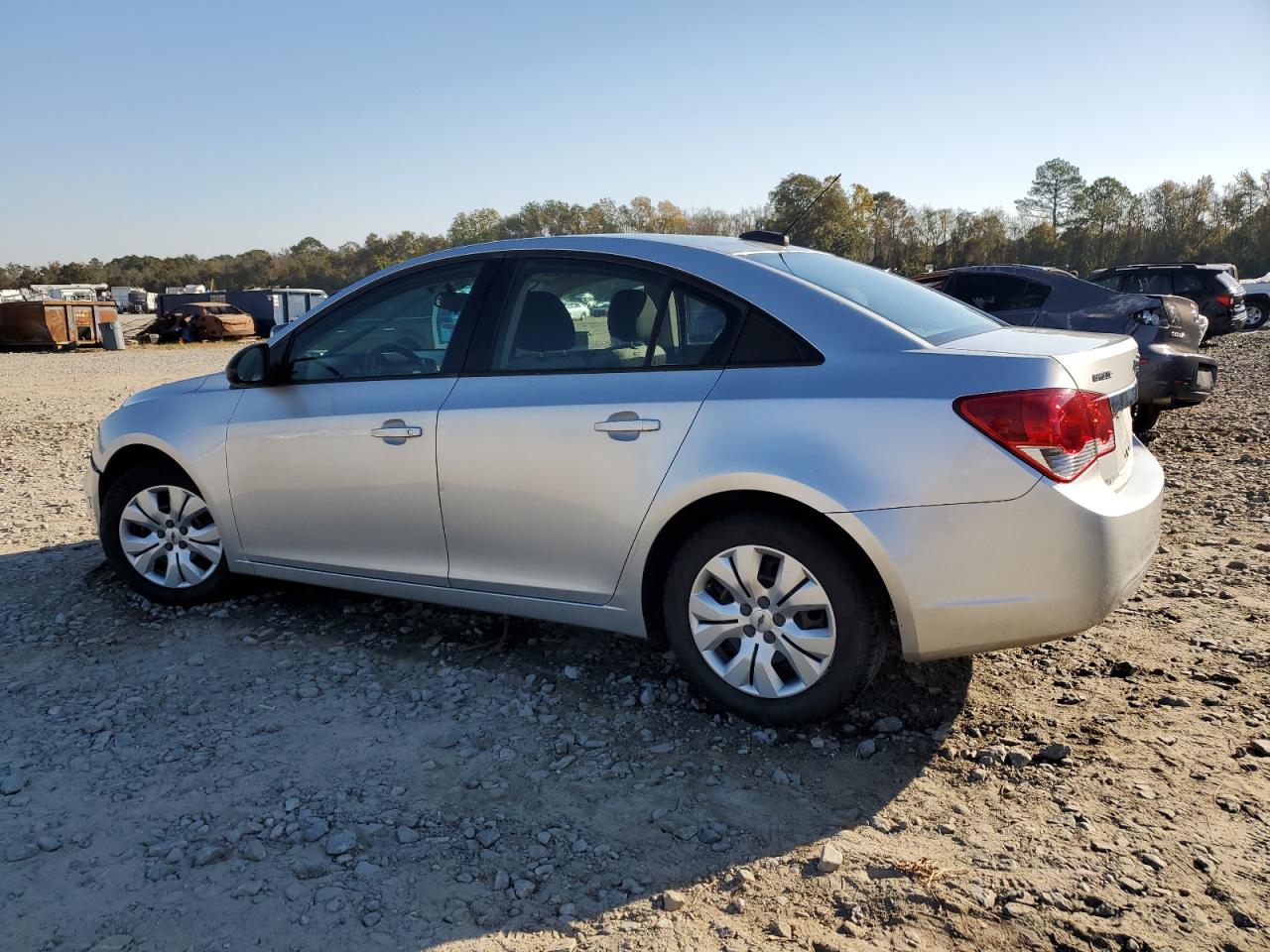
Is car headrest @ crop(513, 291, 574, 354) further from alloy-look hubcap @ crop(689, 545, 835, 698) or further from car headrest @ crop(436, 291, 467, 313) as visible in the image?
alloy-look hubcap @ crop(689, 545, 835, 698)

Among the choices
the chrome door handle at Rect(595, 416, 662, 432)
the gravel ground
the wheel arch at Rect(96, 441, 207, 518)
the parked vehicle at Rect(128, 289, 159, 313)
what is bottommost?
the gravel ground

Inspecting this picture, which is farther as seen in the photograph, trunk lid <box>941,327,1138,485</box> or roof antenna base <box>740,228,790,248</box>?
roof antenna base <box>740,228,790,248</box>

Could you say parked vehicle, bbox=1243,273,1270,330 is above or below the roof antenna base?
below

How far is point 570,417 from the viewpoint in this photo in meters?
3.47

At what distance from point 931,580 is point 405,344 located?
94.1 inches

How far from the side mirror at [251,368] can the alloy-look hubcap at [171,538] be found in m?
0.66

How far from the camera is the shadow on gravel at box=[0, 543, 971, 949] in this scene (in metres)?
2.51

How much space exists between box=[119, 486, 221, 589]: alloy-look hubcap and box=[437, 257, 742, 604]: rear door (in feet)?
4.99

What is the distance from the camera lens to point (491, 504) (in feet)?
12.1

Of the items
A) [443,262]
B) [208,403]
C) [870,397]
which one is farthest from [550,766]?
[208,403]

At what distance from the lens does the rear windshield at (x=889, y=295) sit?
339cm

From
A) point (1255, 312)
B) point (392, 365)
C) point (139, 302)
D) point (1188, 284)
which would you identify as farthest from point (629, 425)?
point (139, 302)

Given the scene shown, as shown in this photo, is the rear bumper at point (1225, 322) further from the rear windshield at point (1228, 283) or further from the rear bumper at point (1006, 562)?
the rear bumper at point (1006, 562)

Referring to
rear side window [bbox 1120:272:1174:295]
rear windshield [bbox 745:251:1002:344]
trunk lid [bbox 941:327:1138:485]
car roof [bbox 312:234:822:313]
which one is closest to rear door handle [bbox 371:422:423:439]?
car roof [bbox 312:234:822:313]
